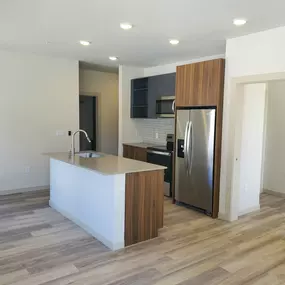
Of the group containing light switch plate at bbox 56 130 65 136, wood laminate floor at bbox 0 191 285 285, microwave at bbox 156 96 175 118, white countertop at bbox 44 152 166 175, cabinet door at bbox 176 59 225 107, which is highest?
cabinet door at bbox 176 59 225 107

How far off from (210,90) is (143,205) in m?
2.01

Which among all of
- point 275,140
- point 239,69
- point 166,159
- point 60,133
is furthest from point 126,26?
point 275,140

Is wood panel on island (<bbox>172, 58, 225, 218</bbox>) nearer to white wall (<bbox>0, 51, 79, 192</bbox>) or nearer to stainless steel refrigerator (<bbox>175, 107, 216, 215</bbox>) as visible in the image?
stainless steel refrigerator (<bbox>175, 107, 216, 215</bbox>)

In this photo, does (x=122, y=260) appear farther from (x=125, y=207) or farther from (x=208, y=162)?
(x=208, y=162)

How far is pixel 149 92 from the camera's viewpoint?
6.25 meters

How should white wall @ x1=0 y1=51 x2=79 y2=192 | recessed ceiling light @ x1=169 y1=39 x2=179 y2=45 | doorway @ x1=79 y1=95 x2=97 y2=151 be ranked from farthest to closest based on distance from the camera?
doorway @ x1=79 y1=95 x2=97 y2=151, white wall @ x1=0 y1=51 x2=79 y2=192, recessed ceiling light @ x1=169 y1=39 x2=179 y2=45

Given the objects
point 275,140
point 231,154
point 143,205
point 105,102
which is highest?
point 105,102

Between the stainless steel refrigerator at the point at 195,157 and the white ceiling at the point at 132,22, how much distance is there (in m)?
1.11

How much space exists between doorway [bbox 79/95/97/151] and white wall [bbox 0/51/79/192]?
168 cm

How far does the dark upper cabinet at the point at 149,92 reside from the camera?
5.74 m

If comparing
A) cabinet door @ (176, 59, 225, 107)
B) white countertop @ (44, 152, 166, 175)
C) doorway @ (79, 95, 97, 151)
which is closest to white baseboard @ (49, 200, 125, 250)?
white countertop @ (44, 152, 166, 175)

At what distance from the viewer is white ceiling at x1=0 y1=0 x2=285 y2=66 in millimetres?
2902

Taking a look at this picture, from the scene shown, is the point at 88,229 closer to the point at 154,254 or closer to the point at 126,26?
the point at 154,254

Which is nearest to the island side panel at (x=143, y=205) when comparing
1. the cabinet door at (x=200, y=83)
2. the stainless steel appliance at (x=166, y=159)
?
the cabinet door at (x=200, y=83)
